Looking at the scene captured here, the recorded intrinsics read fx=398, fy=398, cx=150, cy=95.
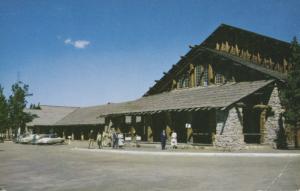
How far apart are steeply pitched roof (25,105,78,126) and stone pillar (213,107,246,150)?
157 feet

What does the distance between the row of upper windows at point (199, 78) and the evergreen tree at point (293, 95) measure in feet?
24.2

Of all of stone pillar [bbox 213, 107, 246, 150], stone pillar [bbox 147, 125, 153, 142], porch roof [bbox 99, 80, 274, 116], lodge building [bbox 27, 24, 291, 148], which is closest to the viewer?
stone pillar [bbox 213, 107, 246, 150]

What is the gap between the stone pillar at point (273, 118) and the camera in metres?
30.7

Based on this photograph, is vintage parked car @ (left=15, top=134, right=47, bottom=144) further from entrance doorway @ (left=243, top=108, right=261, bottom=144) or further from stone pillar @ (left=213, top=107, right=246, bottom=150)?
stone pillar @ (left=213, top=107, right=246, bottom=150)

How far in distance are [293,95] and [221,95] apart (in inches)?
213

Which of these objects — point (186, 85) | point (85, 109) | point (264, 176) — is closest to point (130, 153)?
point (186, 85)

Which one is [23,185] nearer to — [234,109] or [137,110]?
[234,109]

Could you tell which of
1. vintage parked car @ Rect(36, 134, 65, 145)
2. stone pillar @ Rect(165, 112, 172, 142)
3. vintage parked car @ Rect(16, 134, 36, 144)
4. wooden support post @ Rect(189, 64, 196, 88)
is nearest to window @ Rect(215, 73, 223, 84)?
wooden support post @ Rect(189, 64, 196, 88)

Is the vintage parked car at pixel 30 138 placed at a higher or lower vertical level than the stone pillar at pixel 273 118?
lower

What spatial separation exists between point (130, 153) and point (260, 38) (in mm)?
17287

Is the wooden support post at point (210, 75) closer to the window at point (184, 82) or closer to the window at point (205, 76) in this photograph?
the window at point (205, 76)

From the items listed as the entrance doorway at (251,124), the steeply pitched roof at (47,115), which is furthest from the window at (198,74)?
the steeply pitched roof at (47,115)

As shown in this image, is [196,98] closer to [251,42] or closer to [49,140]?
[251,42]

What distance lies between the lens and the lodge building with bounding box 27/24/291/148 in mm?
29609
